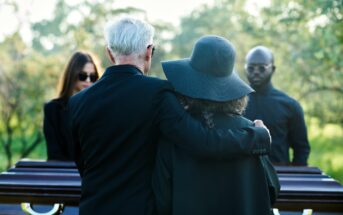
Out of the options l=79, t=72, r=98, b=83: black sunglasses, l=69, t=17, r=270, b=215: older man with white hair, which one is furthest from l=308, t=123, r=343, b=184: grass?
l=69, t=17, r=270, b=215: older man with white hair

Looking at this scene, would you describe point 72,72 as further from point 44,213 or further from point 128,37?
point 128,37

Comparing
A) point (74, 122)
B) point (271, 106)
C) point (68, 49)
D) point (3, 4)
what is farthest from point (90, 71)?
point (68, 49)

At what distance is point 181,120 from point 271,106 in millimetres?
2809

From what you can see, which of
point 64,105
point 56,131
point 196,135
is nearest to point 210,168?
point 196,135

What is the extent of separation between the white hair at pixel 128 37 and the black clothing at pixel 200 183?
394mm

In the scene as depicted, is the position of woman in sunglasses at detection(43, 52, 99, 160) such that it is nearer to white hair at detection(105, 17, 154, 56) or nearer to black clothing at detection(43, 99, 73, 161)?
black clothing at detection(43, 99, 73, 161)

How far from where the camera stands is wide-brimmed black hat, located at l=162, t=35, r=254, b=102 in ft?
8.93

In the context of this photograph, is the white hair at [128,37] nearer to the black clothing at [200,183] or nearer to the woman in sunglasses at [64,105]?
the black clothing at [200,183]

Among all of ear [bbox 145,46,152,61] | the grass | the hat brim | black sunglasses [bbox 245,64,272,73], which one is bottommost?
the grass

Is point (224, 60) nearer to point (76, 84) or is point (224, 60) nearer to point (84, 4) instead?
point (76, 84)

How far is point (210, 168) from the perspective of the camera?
2.72 meters

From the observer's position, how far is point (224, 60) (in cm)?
280

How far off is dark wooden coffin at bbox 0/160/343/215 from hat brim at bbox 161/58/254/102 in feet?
2.98

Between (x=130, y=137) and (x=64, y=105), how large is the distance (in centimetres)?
248
